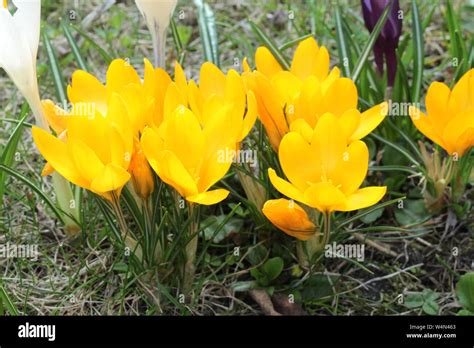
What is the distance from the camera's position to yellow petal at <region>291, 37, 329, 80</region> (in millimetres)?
1695

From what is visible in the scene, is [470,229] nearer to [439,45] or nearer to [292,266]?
[292,266]

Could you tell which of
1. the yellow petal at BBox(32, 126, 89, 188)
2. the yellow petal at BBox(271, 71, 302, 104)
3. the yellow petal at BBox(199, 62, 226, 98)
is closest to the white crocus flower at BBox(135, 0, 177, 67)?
the yellow petal at BBox(199, 62, 226, 98)

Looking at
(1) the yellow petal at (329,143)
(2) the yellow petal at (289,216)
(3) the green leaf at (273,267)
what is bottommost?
(3) the green leaf at (273,267)

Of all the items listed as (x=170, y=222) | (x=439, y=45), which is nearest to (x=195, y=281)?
(x=170, y=222)

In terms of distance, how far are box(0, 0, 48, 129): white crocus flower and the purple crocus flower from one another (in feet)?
2.40

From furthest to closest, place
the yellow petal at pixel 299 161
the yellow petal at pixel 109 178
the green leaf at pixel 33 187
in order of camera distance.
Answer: the green leaf at pixel 33 187
the yellow petal at pixel 299 161
the yellow petal at pixel 109 178

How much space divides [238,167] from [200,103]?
14cm

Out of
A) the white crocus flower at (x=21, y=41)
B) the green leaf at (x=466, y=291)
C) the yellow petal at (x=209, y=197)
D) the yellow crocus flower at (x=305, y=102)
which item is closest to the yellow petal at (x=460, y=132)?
the yellow crocus flower at (x=305, y=102)

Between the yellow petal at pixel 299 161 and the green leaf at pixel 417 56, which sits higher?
the green leaf at pixel 417 56

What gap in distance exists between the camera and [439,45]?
2.35 m

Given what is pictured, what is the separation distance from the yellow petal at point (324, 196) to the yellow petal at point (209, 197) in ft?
0.48

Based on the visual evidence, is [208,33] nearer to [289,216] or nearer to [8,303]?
[289,216]

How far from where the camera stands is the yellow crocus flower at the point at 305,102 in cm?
158

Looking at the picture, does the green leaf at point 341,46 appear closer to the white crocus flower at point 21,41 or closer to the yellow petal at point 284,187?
the yellow petal at point 284,187
